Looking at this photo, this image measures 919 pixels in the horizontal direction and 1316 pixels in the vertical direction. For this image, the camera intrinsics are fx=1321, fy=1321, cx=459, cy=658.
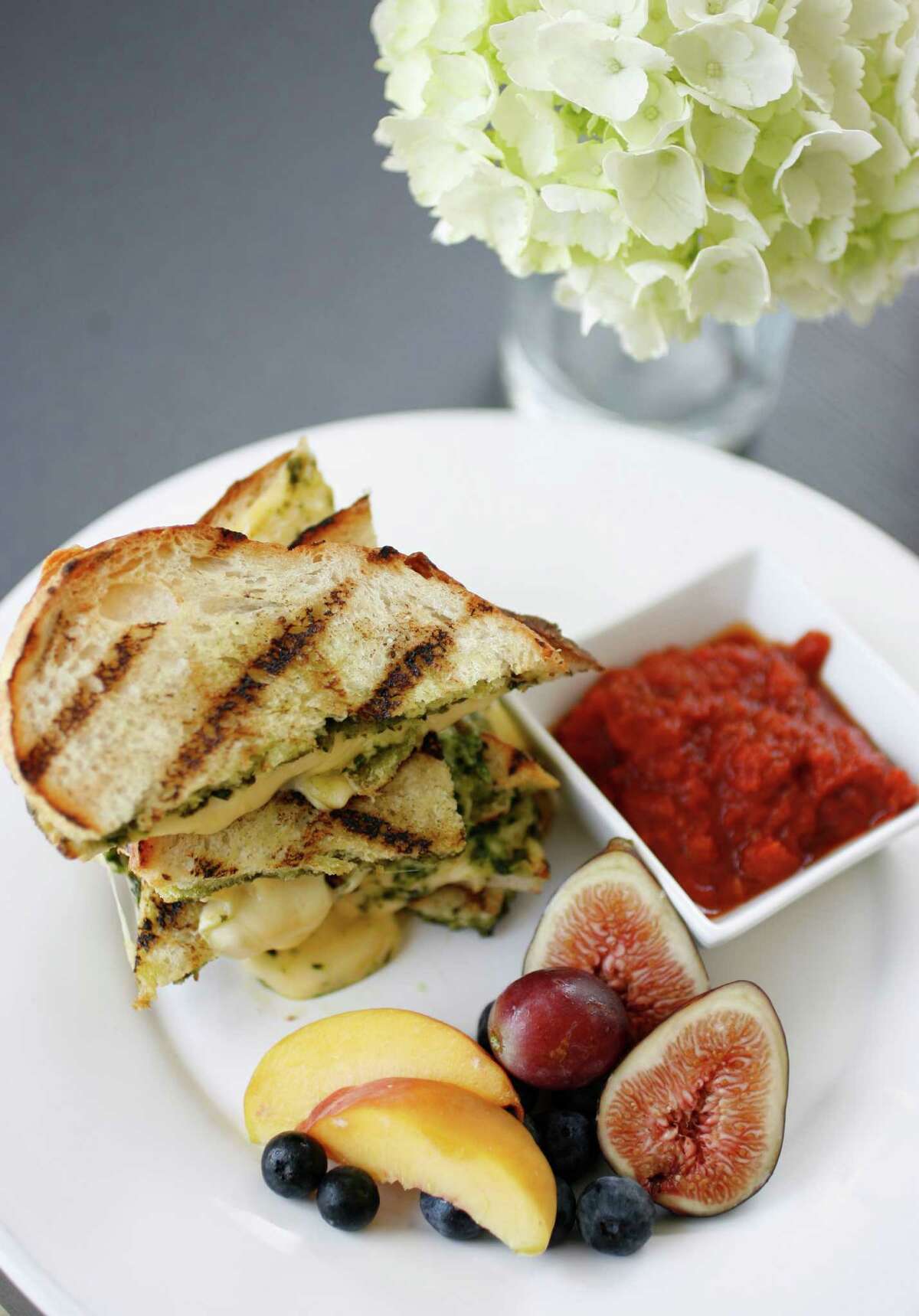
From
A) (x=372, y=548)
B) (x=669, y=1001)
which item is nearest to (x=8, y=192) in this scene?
(x=372, y=548)

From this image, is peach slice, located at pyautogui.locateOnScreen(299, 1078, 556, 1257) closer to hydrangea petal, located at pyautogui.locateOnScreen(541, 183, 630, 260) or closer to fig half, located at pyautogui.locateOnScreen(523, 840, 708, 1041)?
fig half, located at pyautogui.locateOnScreen(523, 840, 708, 1041)

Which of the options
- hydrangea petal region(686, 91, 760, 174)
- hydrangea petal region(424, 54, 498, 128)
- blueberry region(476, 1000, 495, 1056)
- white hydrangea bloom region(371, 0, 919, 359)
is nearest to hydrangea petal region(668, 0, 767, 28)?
white hydrangea bloom region(371, 0, 919, 359)

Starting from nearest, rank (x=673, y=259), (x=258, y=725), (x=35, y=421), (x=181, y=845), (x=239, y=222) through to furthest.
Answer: (x=258, y=725), (x=181, y=845), (x=673, y=259), (x=35, y=421), (x=239, y=222)

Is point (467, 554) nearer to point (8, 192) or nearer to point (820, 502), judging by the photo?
point (820, 502)

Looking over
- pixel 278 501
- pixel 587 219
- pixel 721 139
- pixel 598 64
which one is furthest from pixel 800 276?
pixel 278 501

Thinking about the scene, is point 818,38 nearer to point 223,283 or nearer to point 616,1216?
point 616,1216

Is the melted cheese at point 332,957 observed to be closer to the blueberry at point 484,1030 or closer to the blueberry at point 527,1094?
the blueberry at point 484,1030
